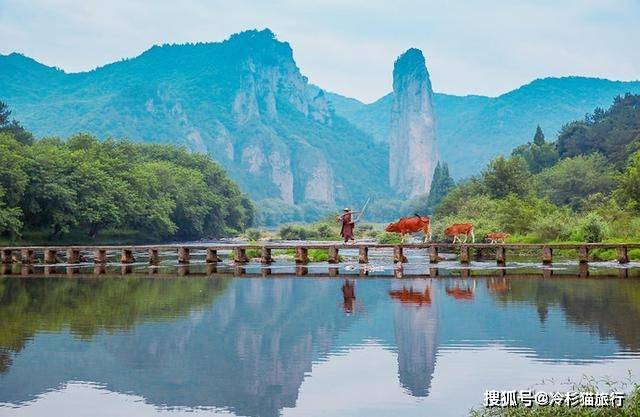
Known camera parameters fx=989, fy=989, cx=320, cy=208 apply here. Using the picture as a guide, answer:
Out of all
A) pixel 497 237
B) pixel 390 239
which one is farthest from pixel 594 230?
pixel 390 239

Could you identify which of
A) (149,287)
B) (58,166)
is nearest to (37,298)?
(149,287)

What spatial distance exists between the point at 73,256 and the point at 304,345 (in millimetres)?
34718

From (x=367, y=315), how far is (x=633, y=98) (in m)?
123

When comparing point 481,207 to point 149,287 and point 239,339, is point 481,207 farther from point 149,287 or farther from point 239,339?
point 239,339

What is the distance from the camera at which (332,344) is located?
24.8m

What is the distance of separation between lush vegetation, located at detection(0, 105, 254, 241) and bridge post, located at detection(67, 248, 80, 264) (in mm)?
12506

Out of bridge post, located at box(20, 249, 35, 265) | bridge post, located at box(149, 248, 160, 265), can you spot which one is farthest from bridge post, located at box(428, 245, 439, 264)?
bridge post, located at box(20, 249, 35, 265)

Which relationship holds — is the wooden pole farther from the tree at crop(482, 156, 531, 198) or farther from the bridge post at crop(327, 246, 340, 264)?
the tree at crop(482, 156, 531, 198)

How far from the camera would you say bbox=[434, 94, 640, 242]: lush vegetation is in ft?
197

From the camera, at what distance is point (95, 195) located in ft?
277

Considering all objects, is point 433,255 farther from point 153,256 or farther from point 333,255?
point 153,256

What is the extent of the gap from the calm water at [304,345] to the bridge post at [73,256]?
54.7 feet

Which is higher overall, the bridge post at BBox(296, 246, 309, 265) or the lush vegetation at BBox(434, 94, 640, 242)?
the lush vegetation at BBox(434, 94, 640, 242)

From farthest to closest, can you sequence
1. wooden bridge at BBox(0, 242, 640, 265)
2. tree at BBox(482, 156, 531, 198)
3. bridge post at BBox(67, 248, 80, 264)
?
tree at BBox(482, 156, 531, 198) → bridge post at BBox(67, 248, 80, 264) → wooden bridge at BBox(0, 242, 640, 265)
